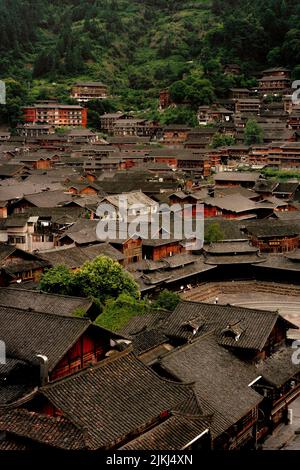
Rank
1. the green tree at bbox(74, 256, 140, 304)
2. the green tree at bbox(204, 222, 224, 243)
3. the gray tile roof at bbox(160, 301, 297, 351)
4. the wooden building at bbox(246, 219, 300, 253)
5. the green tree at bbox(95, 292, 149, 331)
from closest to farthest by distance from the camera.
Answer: the gray tile roof at bbox(160, 301, 297, 351) → the green tree at bbox(95, 292, 149, 331) → the green tree at bbox(74, 256, 140, 304) → the green tree at bbox(204, 222, 224, 243) → the wooden building at bbox(246, 219, 300, 253)

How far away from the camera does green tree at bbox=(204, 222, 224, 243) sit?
42438 mm

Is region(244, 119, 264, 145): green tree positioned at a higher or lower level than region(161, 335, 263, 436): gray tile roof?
higher

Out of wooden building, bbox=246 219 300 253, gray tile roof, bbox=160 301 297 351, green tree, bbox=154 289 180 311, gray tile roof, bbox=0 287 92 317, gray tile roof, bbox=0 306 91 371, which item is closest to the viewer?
gray tile roof, bbox=0 306 91 371

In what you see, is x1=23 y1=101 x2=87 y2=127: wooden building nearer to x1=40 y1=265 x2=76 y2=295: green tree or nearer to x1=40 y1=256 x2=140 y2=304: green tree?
x1=40 y1=265 x2=76 y2=295: green tree

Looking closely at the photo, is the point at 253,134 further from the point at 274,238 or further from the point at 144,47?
the point at 144,47

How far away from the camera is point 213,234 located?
140 ft

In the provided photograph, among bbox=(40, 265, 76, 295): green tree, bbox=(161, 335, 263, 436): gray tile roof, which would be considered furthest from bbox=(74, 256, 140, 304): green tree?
bbox=(161, 335, 263, 436): gray tile roof

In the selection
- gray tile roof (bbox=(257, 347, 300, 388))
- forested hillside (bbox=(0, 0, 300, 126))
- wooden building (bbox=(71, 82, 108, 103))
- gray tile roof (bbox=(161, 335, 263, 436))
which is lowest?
gray tile roof (bbox=(257, 347, 300, 388))

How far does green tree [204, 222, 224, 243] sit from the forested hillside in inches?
2230

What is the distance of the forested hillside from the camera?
348 ft

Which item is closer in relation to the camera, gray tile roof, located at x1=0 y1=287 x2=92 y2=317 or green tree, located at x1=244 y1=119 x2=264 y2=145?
gray tile roof, located at x1=0 y1=287 x2=92 y2=317

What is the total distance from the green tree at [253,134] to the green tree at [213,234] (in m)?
41.0

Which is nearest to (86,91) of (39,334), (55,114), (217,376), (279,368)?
(55,114)

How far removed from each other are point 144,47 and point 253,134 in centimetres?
6034
